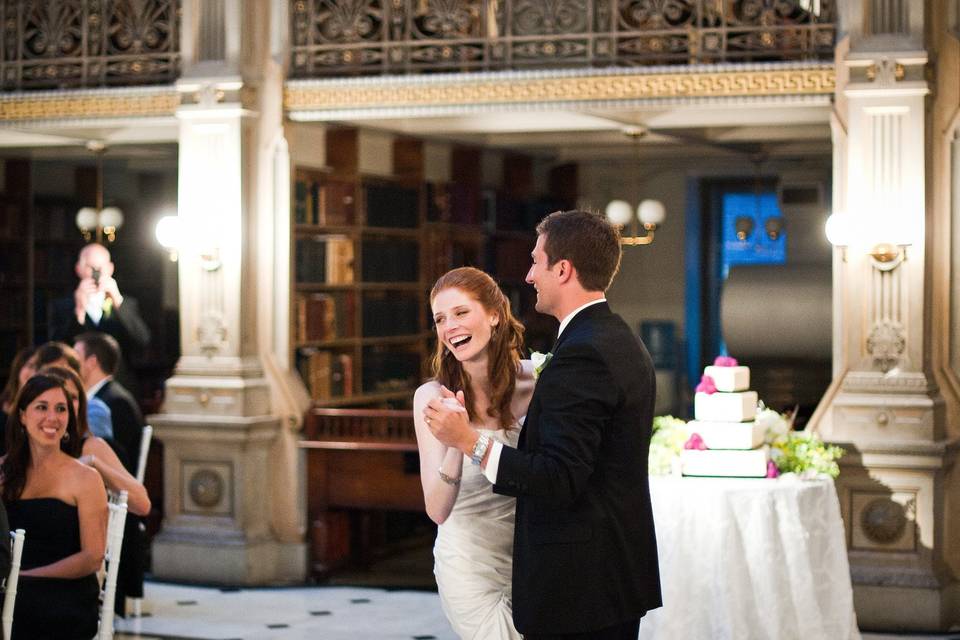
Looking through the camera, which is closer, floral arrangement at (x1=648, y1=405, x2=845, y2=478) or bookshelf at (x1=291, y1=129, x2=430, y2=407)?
floral arrangement at (x1=648, y1=405, x2=845, y2=478)

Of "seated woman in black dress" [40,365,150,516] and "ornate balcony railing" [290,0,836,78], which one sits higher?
"ornate balcony railing" [290,0,836,78]

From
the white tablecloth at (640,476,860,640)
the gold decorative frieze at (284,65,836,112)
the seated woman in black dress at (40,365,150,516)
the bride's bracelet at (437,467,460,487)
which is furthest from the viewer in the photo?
the gold decorative frieze at (284,65,836,112)

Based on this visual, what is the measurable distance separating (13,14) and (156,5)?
95 centimetres

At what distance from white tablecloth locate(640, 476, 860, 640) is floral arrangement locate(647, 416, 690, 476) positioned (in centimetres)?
21

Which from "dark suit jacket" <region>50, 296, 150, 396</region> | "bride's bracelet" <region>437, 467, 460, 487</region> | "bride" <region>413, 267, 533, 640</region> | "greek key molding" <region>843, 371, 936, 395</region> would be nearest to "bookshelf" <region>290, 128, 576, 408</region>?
"dark suit jacket" <region>50, 296, 150, 396</region>

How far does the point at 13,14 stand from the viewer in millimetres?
9109

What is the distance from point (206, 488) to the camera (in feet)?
28.0

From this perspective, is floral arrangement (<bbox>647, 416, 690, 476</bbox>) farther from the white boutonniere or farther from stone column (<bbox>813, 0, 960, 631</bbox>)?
the white boutonniere

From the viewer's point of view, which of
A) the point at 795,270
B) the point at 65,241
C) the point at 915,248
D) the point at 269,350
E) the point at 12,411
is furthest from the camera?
the point at 65,241

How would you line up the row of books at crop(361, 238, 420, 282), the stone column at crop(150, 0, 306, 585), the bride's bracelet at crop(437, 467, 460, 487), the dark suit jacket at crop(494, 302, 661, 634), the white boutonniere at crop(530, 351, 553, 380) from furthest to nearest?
the row of books at crop(361, 238, 420, 282), the stone column at crop(150, 0, 306, 585), the white boutonniere at crop(530, 351, 553, 380), the bride's bracelet at crop(437, 467, 460, 487), the dark suit jacket at crop(494, 302, 661, 634)

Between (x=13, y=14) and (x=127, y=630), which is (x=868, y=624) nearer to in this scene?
(x=127, y=630)

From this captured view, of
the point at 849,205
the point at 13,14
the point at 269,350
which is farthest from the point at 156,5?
the point at 849,205

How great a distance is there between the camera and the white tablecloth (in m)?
6.13

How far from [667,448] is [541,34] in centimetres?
266
